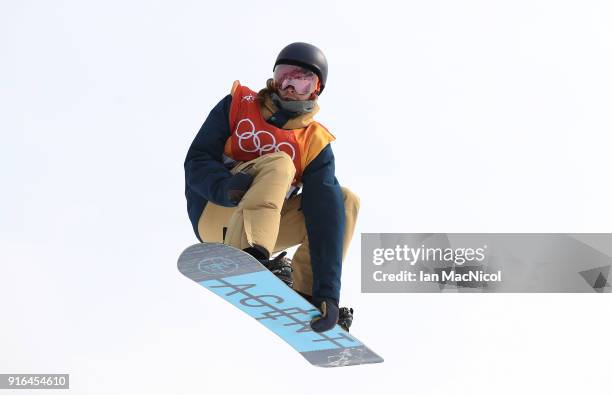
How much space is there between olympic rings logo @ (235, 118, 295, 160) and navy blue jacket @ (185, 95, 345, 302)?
0.45 feet

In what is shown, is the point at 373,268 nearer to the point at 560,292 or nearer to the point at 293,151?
the point at 560,292

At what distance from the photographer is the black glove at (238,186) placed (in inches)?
284

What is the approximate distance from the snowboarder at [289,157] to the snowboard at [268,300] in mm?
170

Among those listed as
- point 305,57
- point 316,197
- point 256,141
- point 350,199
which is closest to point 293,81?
point 305,57

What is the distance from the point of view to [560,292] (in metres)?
16.5

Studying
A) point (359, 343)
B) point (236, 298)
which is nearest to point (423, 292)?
point (359, 343)

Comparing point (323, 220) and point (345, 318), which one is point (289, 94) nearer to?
point (323, 220)

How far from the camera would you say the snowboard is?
23.0ft

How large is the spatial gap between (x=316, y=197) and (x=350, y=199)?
39 cm

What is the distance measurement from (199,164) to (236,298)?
3.86ft

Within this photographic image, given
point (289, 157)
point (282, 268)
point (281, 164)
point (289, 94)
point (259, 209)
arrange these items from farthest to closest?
point (282, 268) → point (289, 94) → point (289, 157) → point (281, 164) → point (259, 209)

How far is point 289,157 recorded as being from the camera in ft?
24.0

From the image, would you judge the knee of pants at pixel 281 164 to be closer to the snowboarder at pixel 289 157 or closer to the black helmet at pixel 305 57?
the snowboarder at pixel 289 157

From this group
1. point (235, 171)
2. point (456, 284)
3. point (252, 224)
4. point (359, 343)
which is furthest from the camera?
point (456, 284)
